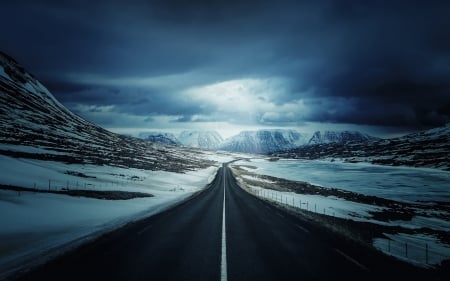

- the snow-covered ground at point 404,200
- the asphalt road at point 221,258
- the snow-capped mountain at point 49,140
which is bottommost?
the snow-covered ground at point 404,200

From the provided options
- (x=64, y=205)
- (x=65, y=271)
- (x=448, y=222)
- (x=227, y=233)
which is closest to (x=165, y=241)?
(x=227, y=233)

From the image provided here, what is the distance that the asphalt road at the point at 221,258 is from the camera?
8.32m

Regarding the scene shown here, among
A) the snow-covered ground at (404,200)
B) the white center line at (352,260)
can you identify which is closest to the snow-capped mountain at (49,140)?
the snow-covered ground at (404,200)

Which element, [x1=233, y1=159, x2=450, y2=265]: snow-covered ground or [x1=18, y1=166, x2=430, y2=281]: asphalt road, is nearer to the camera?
[x1=18, y1=166, x2=430, y2=281]: asphalt road

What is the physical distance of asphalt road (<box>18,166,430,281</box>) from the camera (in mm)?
8320

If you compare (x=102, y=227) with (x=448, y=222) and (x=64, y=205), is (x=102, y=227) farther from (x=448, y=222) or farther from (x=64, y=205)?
(x=448, y=222)

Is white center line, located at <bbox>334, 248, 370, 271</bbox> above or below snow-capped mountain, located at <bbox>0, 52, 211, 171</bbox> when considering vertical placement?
below

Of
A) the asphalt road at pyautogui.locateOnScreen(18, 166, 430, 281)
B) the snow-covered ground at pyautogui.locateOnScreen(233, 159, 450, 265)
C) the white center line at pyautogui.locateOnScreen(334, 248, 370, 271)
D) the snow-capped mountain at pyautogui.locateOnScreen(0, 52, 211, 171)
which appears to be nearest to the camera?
the asphalt road at pyautogui.locateOnScreen(18, 166, 430, 281)

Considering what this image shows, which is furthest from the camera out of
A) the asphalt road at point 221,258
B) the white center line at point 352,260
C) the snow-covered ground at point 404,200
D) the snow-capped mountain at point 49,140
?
the snow-capped mountain at point 49,140

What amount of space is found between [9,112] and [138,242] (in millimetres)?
140831

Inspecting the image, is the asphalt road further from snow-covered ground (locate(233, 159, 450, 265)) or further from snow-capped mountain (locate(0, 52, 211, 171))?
snow-capped mountain (locate(0, 52, 211, 171))

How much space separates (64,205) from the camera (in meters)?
22.1

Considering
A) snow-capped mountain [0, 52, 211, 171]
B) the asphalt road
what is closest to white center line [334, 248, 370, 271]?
the asphalt road

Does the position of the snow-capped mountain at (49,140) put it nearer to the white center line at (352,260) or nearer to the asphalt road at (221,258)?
the asphalt road at (221,258)
